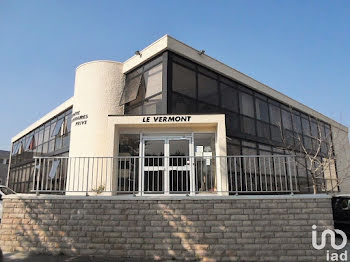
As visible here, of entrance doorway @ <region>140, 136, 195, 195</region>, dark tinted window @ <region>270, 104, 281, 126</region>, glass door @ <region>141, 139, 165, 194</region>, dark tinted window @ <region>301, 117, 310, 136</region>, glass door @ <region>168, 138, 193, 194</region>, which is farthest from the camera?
dark tinted window @ <region>301, 117, 310, 136</region>

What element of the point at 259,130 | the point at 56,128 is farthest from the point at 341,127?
the point at 56,128

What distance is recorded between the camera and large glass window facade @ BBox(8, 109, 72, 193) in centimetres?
1794

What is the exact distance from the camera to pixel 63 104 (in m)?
Answer: 18.4

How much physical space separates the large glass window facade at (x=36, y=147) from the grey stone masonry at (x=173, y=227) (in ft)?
33.0

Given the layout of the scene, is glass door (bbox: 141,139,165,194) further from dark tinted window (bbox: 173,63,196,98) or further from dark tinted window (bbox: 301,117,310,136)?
dark tinted window (bbox: 301,117,310,136)

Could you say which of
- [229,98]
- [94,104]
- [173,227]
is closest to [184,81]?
[229,98]

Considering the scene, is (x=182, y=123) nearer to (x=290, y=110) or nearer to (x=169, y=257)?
(x=169, y=257)

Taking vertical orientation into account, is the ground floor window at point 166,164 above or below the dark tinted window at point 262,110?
below

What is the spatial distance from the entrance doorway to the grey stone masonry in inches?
52.2

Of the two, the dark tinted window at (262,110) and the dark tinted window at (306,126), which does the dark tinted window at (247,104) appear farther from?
the dark tinted window at (306,126)

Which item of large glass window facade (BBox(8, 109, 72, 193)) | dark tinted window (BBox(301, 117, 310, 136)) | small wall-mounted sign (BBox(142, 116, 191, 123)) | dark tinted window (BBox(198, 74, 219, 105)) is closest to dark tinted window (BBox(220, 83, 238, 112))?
dark tinted window (BBox(198, 74, 219, 105))

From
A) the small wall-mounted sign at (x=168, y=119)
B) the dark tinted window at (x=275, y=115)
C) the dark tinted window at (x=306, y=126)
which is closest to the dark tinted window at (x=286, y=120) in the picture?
the dark tinted window at (x=275, y=115)

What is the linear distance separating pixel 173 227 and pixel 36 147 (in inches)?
725

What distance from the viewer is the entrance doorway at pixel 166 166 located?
9.21 meters
